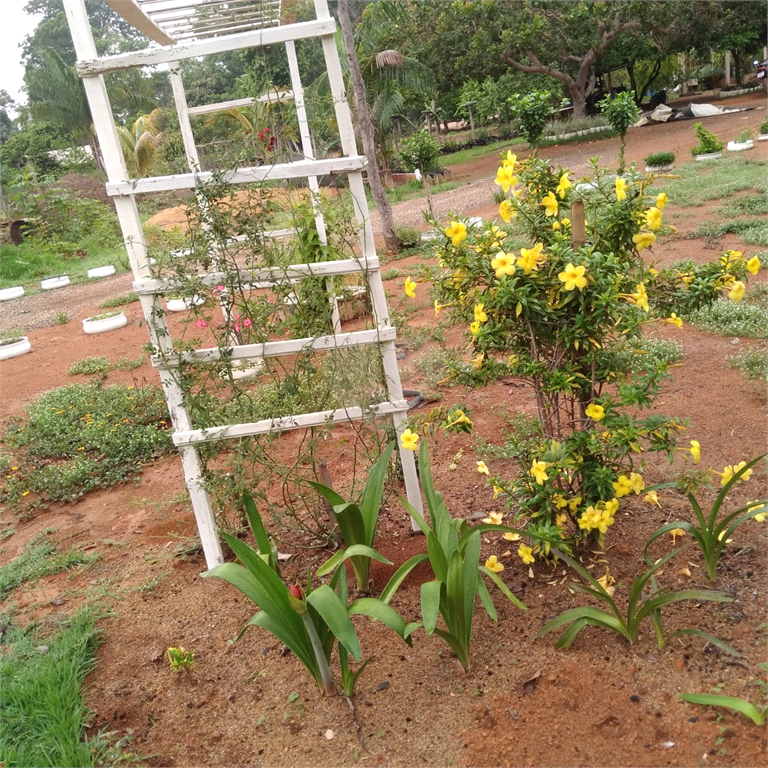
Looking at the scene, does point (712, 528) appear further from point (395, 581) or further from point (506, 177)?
point (506, 177)

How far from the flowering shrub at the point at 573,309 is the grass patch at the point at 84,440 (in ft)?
8.91

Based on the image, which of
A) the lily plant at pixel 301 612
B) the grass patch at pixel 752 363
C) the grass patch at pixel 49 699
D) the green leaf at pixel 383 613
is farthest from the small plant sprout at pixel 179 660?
Answer: the grass patch at pixel 752 363

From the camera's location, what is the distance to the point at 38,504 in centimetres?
397

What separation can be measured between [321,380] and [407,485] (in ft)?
1.81

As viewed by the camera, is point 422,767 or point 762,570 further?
point 762,570

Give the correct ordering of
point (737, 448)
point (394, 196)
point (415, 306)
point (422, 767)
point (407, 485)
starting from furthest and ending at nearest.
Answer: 1. point (394, 196)
2. point (415, 306)
3. point (737, 448)
4. point (407, 485)
5. point (422, 767)

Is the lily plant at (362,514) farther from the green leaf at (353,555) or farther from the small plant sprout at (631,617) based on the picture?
the small plant sprout at (631,617)

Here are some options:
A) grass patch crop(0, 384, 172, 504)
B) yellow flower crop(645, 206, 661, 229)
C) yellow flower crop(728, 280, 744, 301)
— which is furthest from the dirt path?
yellow flower crop(645, 206, 661, 229)

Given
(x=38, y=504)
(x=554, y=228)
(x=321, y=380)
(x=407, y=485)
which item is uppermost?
(x=554, y=228)

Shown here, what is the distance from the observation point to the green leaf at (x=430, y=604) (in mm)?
1806

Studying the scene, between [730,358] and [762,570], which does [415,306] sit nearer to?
[730,358]

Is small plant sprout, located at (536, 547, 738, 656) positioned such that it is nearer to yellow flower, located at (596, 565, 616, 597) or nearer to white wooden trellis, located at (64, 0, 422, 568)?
yellow flower, located at (596, 565, 616, 597)

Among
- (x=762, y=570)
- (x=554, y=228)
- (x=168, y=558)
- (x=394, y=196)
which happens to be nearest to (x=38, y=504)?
(x=168, y=558)

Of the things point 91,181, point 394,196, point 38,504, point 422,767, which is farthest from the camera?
point 91,181
